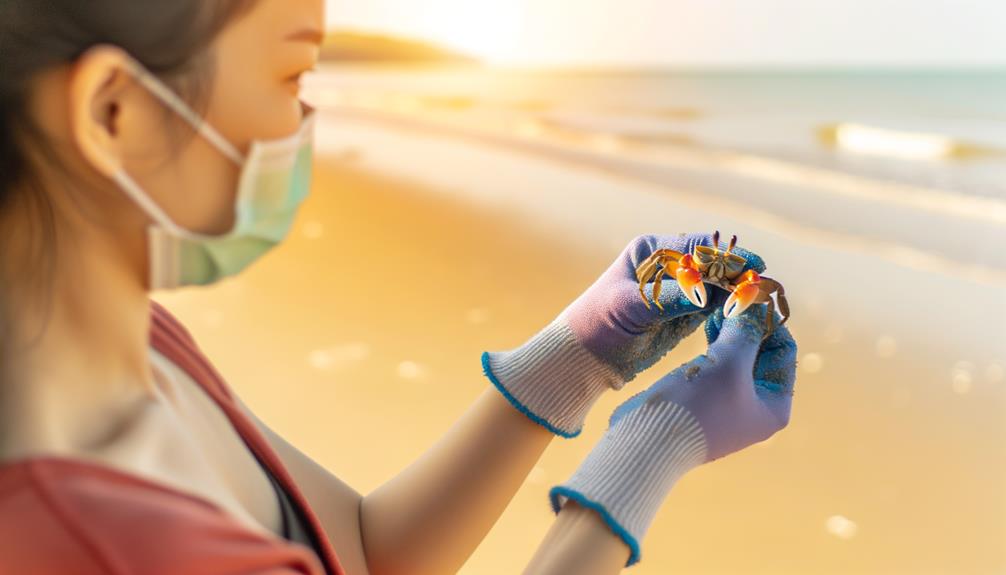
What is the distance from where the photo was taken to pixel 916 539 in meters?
1.90

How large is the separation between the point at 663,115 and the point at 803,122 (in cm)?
173

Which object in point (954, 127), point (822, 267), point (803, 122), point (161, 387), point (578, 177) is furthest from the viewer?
point (803, 122)

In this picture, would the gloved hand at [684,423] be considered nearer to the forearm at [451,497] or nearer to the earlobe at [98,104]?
the forearm at [451,497]

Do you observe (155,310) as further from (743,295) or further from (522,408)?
(743,295)

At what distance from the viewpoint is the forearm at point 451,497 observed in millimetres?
1102

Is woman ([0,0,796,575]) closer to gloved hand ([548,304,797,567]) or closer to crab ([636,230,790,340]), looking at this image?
gloved hand ([548,304,797,567])

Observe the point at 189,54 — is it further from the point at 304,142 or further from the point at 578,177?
the point at 578,177

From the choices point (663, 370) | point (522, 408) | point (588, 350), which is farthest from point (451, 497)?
point (663, 370)

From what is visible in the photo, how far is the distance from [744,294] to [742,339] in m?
0.06

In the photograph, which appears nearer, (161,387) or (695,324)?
(161,387)

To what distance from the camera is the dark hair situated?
2.00 feet

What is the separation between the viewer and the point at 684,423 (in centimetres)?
96

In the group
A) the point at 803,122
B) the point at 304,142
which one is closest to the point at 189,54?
the point at 304,142

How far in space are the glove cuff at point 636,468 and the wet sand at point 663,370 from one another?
3.13 feet
